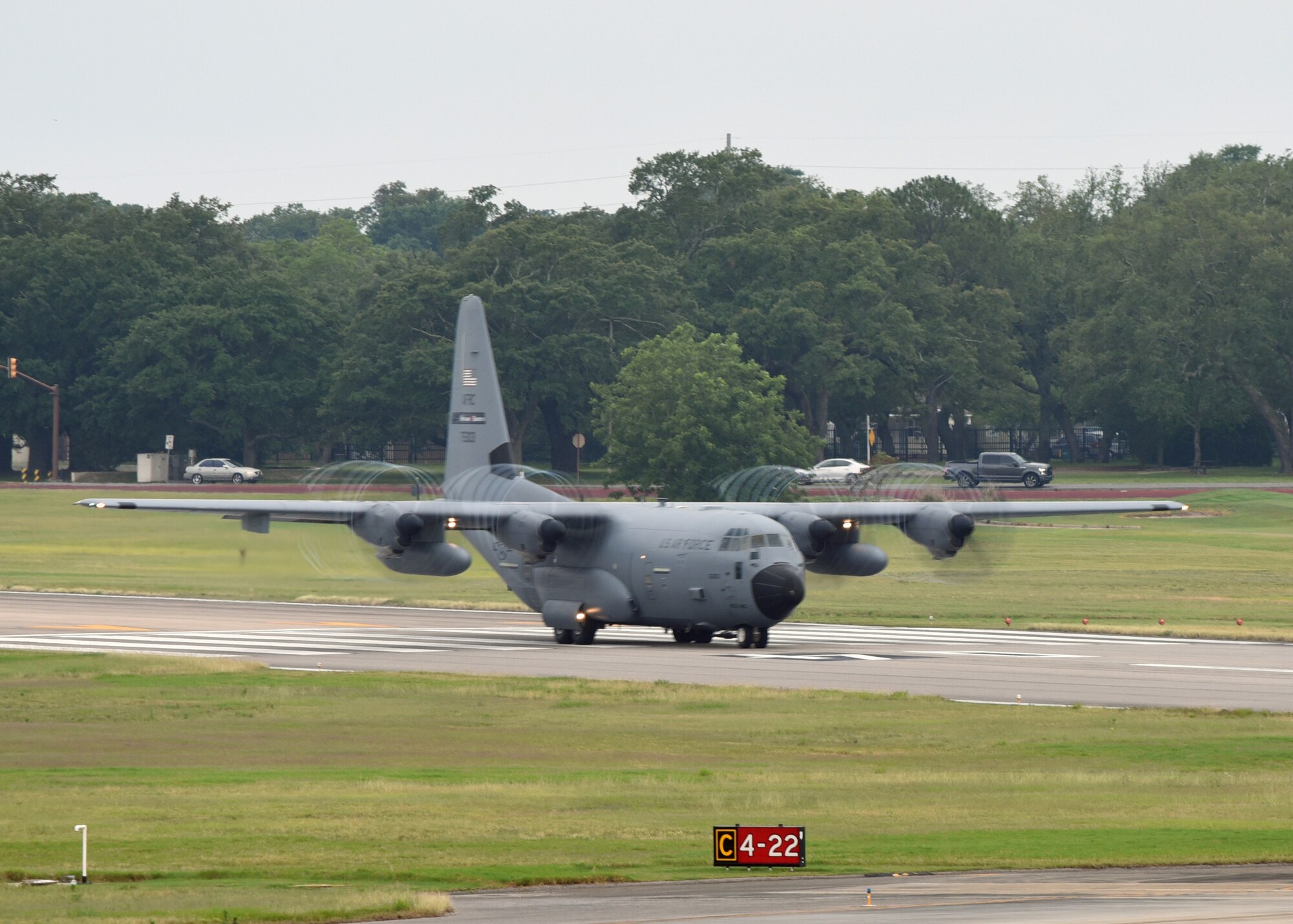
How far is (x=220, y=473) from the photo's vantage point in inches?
4385

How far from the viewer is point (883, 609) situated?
55562mm

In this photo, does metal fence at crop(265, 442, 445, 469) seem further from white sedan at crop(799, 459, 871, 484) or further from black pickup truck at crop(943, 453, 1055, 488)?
black pickup truck at crop(943, 453, 1055, 488)

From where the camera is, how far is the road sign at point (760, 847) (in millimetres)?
15591

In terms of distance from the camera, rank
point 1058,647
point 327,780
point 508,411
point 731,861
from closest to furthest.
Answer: point 731,861, point 327,780, point 1058,647, point 508,411

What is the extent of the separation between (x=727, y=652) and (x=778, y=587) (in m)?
2.71

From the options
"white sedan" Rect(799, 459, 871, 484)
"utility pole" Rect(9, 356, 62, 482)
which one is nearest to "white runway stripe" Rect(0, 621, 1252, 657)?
"white sedan" Rect(799, 459, 871, 484)

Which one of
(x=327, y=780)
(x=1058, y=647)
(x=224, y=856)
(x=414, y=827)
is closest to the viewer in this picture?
(x=224, y=856)

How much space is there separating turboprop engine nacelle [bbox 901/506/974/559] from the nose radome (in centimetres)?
416

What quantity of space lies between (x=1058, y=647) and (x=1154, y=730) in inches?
559

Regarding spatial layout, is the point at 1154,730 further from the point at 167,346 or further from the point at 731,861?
the point at 167,346

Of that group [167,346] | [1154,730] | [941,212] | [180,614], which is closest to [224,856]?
[1154,730]

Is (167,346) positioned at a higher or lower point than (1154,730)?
higher

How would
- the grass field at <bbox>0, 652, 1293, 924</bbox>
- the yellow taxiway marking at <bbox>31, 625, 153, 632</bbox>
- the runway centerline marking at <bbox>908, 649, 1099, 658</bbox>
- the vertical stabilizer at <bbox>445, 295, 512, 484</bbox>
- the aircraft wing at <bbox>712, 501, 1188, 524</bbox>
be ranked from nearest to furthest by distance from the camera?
the grass field at <bbox>0, 652, 1293, 924</bbox>
the runway centerline marking at <bbox>908, 649, 1099, 658</bbox>
the aircraft wing at <bbox>712, 501, 1188, 524</bbox>
the yellow taxiway marking at <bbox>31, 625, 153, 632</bbox>
the vertical stabilizer at <bbox>445, 295, 512, 484</bbox>

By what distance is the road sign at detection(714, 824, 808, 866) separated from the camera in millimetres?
15591
